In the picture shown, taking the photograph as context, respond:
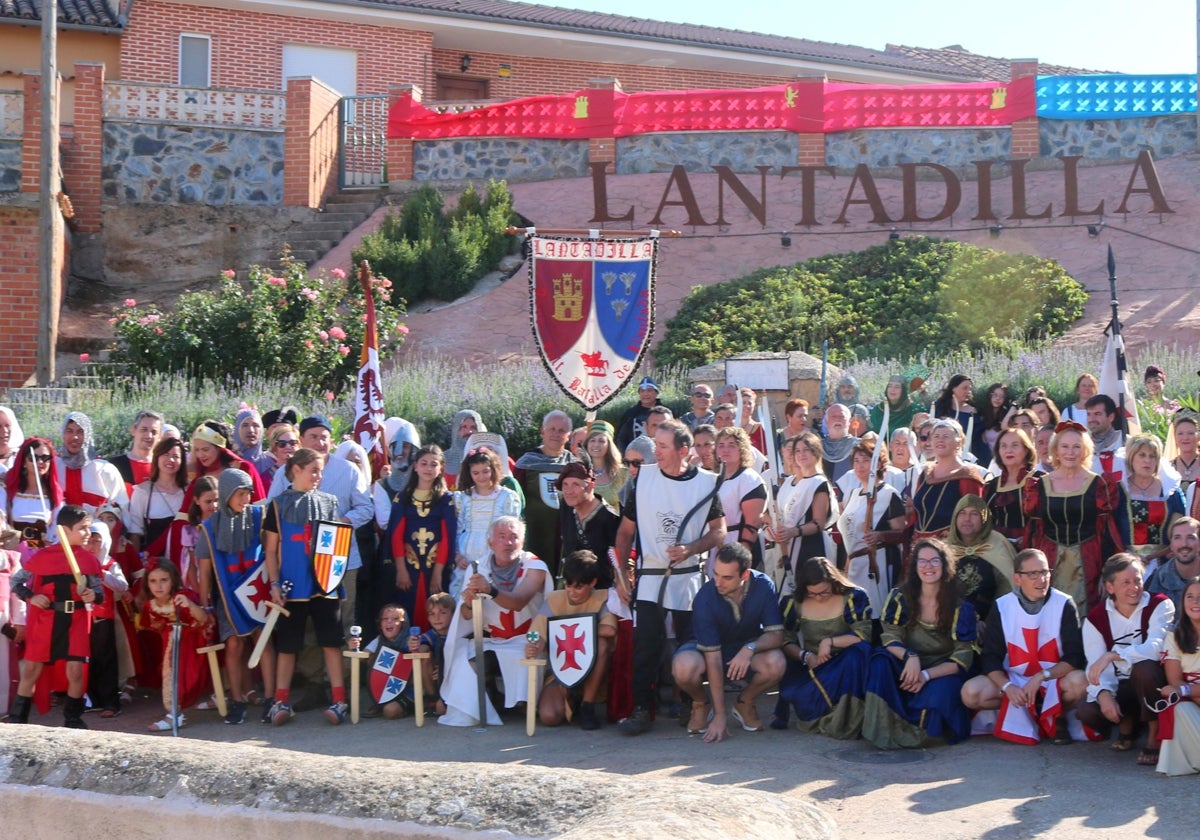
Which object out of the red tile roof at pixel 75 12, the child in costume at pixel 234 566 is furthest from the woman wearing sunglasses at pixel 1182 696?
the red tile roof at pixel 75 12

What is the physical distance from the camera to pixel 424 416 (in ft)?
44.3

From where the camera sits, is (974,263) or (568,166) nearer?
(974,263)

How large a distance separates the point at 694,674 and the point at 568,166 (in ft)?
51.8

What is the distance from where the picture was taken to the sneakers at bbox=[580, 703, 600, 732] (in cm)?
812

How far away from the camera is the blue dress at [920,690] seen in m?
7.42

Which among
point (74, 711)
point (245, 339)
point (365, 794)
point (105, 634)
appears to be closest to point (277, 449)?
point (105, 634)

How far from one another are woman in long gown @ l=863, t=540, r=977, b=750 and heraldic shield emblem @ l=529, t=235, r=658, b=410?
4202 mm

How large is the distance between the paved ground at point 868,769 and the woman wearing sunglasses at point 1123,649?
0.56 feet

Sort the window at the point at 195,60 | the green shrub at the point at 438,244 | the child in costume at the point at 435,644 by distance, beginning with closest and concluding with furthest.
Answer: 1. the child in costume at the point at 435,644
2. the green shrub at the point at 438,244
3. the window at the point at 195,60

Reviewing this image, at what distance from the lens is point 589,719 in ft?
26.8

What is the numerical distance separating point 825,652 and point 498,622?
1945mm

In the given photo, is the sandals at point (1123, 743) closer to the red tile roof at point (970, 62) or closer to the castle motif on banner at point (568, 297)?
the castle motif on banner at point (568, 297)

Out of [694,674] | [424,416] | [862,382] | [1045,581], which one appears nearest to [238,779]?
[694,674]

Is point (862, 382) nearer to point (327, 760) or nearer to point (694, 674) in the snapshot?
point (694, 674)
